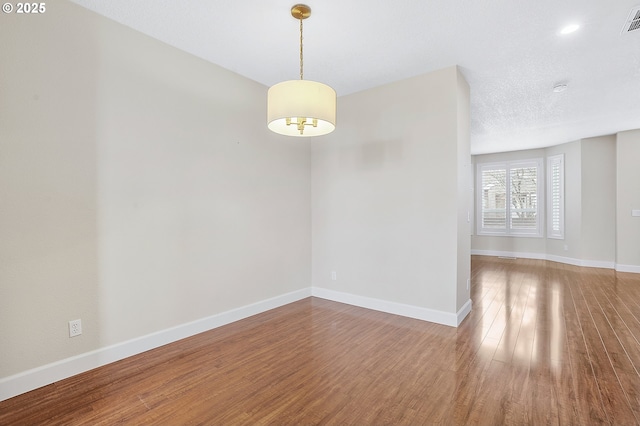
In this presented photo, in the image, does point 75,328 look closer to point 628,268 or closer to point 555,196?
point 628,268

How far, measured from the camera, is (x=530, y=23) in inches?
101

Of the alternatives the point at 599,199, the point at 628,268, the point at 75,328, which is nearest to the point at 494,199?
the point at 599,199

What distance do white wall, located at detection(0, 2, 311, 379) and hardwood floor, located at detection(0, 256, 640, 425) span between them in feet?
1.41

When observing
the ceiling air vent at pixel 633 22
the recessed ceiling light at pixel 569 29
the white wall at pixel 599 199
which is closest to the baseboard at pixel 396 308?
the recessed ceiling light at pixel 569 29

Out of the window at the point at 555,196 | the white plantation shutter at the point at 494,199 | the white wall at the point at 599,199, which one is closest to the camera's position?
the white wall at the point at 599,199

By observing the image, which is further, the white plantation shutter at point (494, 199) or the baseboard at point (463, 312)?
the white plantation shutter at point (494, 199)

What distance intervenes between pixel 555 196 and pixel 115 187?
875cm

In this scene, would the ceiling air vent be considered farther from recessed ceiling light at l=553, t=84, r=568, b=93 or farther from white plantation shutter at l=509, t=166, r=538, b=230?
white plantation shutter at l=509, t=166, r=538, b=230


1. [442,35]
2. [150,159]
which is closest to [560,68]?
[442,35]

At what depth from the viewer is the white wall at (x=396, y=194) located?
3.39 meters

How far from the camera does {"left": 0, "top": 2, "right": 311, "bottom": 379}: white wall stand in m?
2.13

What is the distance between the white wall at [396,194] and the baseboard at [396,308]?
0.05 metres

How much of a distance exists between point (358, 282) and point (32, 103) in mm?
3639

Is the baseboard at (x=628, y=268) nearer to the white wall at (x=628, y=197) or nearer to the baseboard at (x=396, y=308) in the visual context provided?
the white wall at (x=628, y=197)
